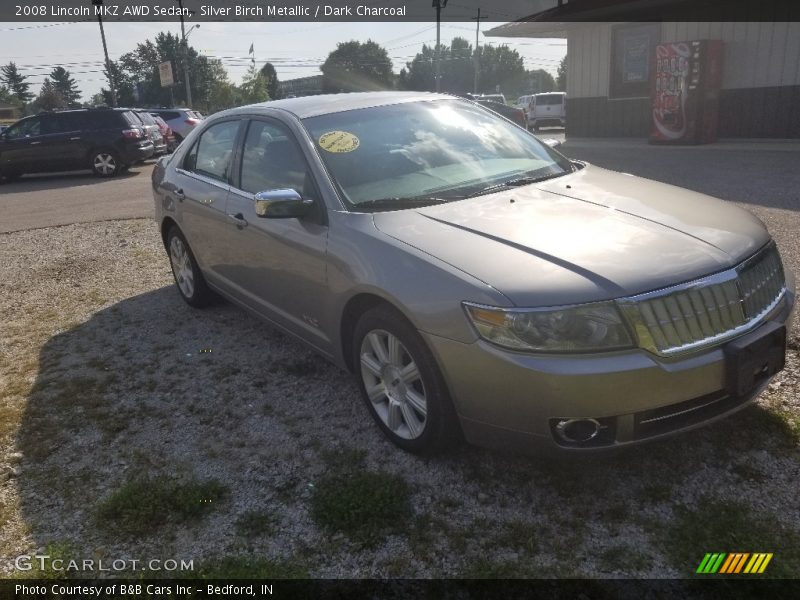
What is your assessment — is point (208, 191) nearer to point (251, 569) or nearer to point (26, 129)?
point (251, 569)

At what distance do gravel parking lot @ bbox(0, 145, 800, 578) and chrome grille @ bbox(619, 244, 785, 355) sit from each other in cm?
54

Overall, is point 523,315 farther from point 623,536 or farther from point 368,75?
point 368,75

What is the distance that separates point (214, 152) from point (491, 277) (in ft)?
9.95

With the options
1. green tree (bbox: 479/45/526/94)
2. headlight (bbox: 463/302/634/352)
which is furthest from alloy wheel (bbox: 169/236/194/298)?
green tree (bbox: 479/45/526/94)

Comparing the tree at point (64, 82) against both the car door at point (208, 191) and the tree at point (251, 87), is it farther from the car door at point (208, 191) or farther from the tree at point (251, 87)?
the car door at point (208, 191)

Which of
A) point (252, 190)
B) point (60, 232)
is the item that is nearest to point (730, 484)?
point (252, 190)

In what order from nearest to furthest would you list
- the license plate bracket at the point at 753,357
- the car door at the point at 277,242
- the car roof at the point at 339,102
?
the license plate bracket at the point at 753,357, the car door at the point at 277,242, the car roof at the point at 339,102

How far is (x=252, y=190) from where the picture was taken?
14.1 ft

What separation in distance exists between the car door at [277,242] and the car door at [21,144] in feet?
50.1

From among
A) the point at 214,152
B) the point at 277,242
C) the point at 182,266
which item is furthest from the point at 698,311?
the point at 182,266

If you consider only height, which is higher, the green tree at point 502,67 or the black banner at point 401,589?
the green tree at point 502,67

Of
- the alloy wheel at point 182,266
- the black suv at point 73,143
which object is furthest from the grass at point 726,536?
the black suv at point 73,143

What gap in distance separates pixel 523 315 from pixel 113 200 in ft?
39.1

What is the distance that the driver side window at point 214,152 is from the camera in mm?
4711
